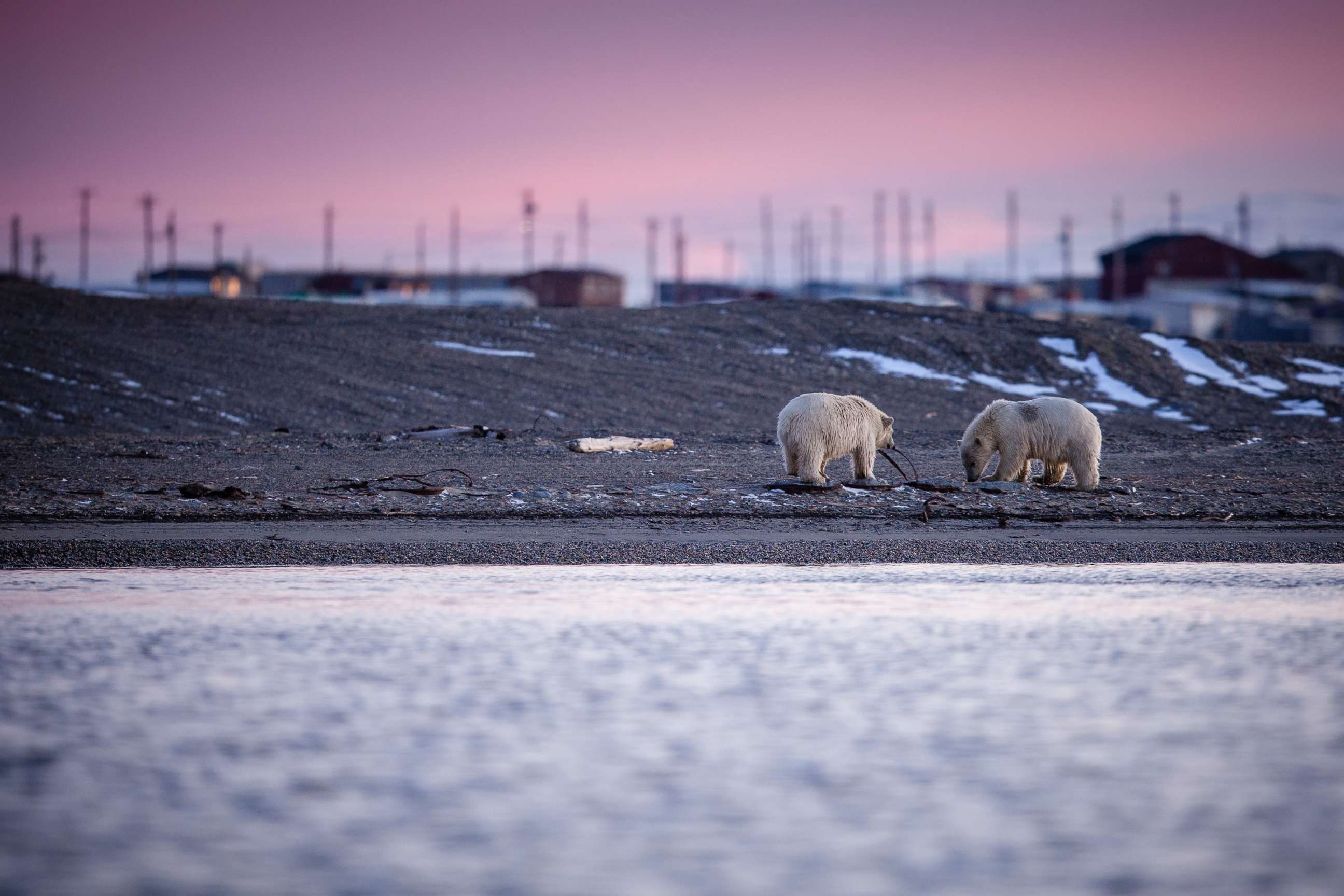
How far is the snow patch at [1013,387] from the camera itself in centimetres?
3637

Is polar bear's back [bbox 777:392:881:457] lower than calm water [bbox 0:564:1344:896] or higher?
higher

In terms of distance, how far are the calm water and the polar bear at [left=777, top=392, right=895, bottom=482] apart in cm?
731

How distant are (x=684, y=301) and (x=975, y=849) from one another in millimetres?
94017

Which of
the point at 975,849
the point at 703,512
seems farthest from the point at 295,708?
the point at 703,512

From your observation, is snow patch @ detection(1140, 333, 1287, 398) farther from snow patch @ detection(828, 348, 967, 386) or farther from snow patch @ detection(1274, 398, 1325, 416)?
snow patch @ detection(828, 348, 967, 386)

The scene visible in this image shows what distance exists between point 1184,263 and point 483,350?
69.9 m

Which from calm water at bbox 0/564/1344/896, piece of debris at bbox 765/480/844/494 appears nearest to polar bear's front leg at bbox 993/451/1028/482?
piece of debris at bbox 765/480/844/494

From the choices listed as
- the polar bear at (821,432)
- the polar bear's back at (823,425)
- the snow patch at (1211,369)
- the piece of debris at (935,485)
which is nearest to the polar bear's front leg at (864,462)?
the polar bear at (821,432)

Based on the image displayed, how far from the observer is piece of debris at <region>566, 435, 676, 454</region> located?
20.9m

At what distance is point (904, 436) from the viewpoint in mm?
25578

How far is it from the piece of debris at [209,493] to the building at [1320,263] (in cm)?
11308

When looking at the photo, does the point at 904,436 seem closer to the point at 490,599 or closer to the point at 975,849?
the point at 490,599

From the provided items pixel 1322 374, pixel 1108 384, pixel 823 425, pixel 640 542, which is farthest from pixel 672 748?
pixel 1322 374

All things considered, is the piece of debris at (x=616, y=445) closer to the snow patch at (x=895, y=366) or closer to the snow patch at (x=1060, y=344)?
the snow patch at (x=895, y=366)
